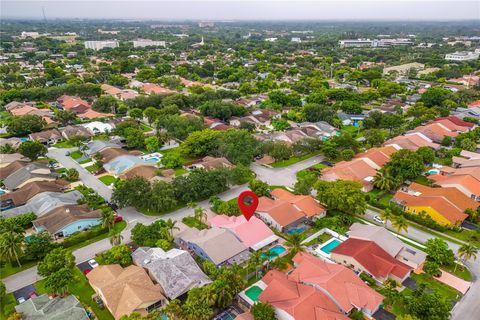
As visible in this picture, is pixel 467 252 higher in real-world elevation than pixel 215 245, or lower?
higher

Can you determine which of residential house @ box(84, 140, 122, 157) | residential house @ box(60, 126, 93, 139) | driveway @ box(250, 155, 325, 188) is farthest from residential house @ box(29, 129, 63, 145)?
driveway @ box(250, 155, 325, 188)

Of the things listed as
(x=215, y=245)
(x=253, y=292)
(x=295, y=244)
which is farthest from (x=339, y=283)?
(x=215, y=245)

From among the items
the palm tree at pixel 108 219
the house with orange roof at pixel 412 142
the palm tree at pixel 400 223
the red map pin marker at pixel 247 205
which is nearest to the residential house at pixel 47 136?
the palm tree at pixel 108 219

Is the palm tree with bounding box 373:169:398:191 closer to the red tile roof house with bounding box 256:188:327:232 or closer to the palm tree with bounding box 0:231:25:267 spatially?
the red tile roof house with bounding box 256:188:327:232

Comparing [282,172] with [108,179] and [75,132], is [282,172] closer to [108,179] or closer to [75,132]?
[108,179]

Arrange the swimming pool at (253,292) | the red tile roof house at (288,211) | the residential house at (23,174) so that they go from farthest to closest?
1. the residential house at (23,174)
2. the red tile roof house at (288,211)
3. the swimming pool at (253,292)

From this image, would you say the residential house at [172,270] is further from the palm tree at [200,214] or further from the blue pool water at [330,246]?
the blue pool water at [330,246]
